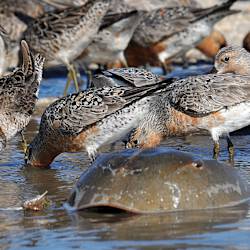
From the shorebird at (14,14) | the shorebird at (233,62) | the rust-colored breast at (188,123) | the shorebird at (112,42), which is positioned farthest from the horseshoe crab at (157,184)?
the shorebird at (14,14)

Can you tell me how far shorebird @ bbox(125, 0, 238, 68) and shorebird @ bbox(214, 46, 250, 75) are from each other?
610 cm

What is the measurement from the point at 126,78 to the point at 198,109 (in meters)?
1.12

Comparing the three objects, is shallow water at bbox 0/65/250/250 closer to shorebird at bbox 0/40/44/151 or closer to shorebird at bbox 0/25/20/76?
shorebird at bbox 0/40/44/151

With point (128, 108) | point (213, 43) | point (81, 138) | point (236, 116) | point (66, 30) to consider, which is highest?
point (128, 108)

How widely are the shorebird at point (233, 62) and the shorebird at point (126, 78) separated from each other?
652mm

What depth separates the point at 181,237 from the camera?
17.7 feet

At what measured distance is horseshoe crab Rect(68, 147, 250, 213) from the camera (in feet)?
19.8

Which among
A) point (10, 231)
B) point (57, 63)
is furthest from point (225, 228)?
point (57, 63)

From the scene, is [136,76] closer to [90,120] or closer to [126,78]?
[126,78]

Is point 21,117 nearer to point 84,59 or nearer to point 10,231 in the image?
point 10,231

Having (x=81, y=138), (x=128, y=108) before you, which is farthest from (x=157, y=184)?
(x=81, y=138)

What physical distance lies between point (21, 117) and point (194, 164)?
3001 mm

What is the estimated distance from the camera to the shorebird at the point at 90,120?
26.9 feet

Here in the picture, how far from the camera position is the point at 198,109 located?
27.0 feet
